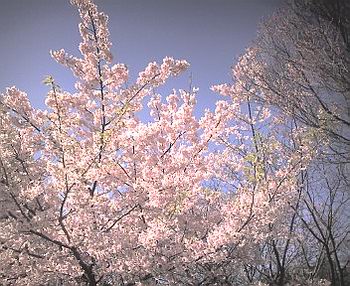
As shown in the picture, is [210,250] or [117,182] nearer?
[210,250]

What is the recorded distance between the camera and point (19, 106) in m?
3.15

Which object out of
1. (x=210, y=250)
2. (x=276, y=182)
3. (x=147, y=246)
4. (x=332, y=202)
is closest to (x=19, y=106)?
(x=147, y=246)

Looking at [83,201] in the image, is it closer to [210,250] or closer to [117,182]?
[117,182]

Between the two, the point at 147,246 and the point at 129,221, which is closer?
the point at 147,246

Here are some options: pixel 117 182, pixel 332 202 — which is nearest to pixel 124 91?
pixel 117 182

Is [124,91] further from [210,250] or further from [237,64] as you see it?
[237,64]

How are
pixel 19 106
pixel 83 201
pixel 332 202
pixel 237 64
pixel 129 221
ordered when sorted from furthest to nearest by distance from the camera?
pixel 332 202 < pixel 237 64 < pixel 19 106 < pixel 129 221 < pixel 83 201

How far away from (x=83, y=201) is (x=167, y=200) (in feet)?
2.22

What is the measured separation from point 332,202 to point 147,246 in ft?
12.7

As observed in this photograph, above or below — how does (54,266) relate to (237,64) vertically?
below

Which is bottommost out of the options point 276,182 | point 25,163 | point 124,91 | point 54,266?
point 54,266

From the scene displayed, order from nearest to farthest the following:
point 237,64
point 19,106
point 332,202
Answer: point 19,106, point 237,64, point 332,202

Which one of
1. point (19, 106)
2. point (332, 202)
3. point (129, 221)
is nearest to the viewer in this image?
point (129, 221)

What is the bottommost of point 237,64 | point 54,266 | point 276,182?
point 54,266
